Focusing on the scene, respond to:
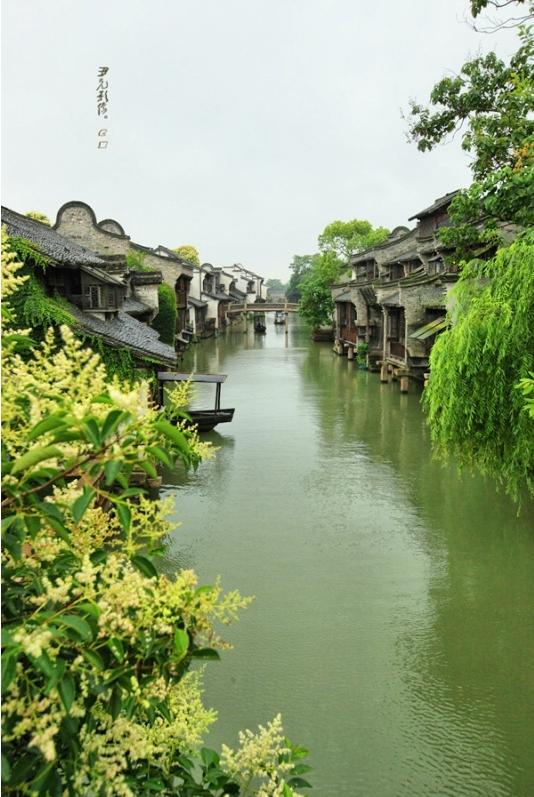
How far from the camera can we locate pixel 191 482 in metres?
19.0

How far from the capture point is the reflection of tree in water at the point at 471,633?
26.3ft

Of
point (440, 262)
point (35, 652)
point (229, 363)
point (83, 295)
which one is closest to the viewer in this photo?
point (35, 652)

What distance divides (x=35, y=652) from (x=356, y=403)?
2965 centimetres

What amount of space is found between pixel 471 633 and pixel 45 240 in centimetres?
1992

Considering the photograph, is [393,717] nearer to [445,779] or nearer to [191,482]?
[445,779]

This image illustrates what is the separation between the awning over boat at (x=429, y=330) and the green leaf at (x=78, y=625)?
2858 centimetres

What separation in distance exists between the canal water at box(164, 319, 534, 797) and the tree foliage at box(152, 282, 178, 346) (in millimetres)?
21499

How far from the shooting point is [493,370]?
11.6 m

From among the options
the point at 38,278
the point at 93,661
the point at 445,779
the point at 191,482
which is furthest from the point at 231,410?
the point at 93,661

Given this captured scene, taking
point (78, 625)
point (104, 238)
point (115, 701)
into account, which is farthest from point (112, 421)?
point (104, 238)

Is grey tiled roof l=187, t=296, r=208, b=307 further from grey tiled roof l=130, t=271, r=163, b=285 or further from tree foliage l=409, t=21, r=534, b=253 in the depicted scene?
tree foliage l=409, t=21, r=534, b=253

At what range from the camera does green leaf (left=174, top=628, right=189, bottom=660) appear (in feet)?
8.80

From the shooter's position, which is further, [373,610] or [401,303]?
[401,303]

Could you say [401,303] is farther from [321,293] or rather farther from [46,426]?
[46,426]
